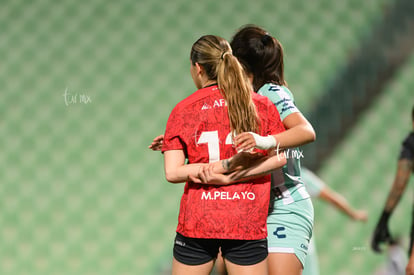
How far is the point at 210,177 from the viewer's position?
1452 mm

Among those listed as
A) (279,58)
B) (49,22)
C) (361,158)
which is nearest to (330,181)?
(361,158)

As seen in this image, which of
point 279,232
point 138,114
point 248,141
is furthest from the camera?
point 138,114

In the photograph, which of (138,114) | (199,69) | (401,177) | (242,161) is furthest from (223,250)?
(138,114)

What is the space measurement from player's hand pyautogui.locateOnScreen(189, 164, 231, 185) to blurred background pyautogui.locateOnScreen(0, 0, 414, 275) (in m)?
1.98

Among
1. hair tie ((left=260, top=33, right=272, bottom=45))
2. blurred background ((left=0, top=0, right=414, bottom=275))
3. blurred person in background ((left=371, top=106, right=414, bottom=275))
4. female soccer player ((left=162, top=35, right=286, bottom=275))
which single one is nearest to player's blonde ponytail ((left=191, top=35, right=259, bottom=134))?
female soccer player ((left=162, top=35, right=286, bottom=275))

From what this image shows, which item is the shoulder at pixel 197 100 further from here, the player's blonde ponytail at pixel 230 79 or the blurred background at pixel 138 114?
the blurred background at pixel 138 114

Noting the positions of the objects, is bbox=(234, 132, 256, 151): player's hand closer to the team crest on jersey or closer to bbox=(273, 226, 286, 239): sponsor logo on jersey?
the team crest on jersey

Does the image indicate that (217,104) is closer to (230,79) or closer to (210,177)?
(230,79)

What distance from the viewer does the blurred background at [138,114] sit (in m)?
3.44

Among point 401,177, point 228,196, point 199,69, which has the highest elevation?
point 199,69

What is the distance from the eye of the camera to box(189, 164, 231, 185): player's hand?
4.77 feet

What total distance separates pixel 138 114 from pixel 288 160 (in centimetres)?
195

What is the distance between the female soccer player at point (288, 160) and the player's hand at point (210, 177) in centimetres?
18

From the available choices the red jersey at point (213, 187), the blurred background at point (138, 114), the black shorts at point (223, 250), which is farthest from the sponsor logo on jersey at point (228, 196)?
the blurred background at point (138, 114)
